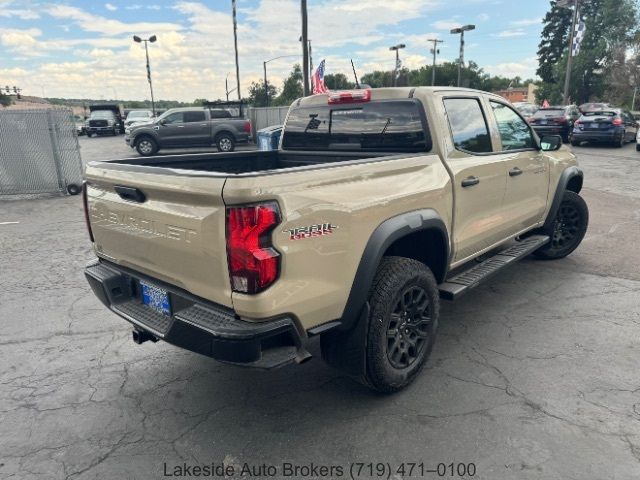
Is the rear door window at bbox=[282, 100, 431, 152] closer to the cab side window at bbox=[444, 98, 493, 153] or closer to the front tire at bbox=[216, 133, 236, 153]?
the cab side window at bbox=[444, 98, 493, 153]

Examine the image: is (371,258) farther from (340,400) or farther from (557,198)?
(557,198)

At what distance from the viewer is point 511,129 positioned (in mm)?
4488

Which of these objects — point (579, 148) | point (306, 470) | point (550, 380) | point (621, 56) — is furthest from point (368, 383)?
point (621, 56)

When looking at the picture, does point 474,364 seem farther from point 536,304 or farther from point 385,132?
point 385,132

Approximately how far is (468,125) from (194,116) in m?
17.0

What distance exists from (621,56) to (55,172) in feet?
146

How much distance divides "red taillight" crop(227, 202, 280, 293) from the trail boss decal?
106 mm

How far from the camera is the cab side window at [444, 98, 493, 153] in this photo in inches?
145

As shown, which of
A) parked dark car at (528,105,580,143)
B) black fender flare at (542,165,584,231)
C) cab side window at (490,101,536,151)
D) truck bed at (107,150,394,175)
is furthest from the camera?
parked dark car at (528,105,580,143)

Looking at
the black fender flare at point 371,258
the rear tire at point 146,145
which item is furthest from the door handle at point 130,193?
the rear tire at point 146,145

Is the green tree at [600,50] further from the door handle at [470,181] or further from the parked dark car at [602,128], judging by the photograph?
the door handle at [470,181]

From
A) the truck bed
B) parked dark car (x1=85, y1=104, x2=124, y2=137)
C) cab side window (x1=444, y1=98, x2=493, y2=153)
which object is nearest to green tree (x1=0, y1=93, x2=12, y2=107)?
parked dark car (x1=85, y1=104, x2=124, y2=137)

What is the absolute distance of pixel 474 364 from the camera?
3490 millimetres

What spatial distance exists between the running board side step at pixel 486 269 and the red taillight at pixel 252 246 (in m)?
1.68
